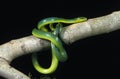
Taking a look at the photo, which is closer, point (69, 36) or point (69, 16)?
point (69, 36)

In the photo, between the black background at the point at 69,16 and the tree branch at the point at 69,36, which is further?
the black background at the point at 69,16

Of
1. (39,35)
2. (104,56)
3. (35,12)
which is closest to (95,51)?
(104,56)

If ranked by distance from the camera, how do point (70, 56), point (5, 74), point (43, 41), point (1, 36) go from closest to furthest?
1. point (5, 74)
2. point (43, 41)
3. point (1, 36)
4. point (70, 56)

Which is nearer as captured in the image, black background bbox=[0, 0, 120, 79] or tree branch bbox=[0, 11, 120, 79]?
tree branch bbox=[0, 11, 120, 79]

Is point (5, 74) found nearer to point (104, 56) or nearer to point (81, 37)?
point (81, 37)
